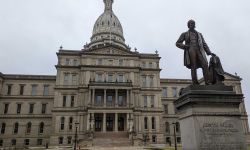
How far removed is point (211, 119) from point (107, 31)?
249ft

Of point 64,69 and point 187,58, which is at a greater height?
point 64,69

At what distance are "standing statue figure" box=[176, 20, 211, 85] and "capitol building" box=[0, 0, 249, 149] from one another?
3860 centimetres

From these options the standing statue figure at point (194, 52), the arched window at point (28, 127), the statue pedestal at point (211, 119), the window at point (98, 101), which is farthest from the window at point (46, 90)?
the statue pedestal at point (211, 119)

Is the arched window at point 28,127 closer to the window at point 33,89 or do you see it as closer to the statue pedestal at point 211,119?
the window at point 33,89

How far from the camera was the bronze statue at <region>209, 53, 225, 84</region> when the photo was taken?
881 centimetres

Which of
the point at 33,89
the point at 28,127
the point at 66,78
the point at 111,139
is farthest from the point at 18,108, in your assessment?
the point at 111,139

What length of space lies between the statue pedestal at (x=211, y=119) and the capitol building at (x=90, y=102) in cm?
3885

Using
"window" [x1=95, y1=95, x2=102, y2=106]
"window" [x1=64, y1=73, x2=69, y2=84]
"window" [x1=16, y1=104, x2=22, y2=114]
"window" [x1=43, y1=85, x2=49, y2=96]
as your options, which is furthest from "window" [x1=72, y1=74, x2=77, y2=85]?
"window" [x1=16, y1=104, x2=22, y2=114]

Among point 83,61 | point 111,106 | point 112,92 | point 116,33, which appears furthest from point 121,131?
point 116,33

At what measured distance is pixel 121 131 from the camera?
5122cm

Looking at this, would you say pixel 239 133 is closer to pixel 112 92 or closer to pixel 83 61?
A: pixel 112 92

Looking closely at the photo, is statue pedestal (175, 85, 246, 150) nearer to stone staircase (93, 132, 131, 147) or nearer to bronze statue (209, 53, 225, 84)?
bronze statue (209, 53, 225, 84)

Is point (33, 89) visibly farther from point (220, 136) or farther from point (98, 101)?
point (220, 136)

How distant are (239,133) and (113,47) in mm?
53172
